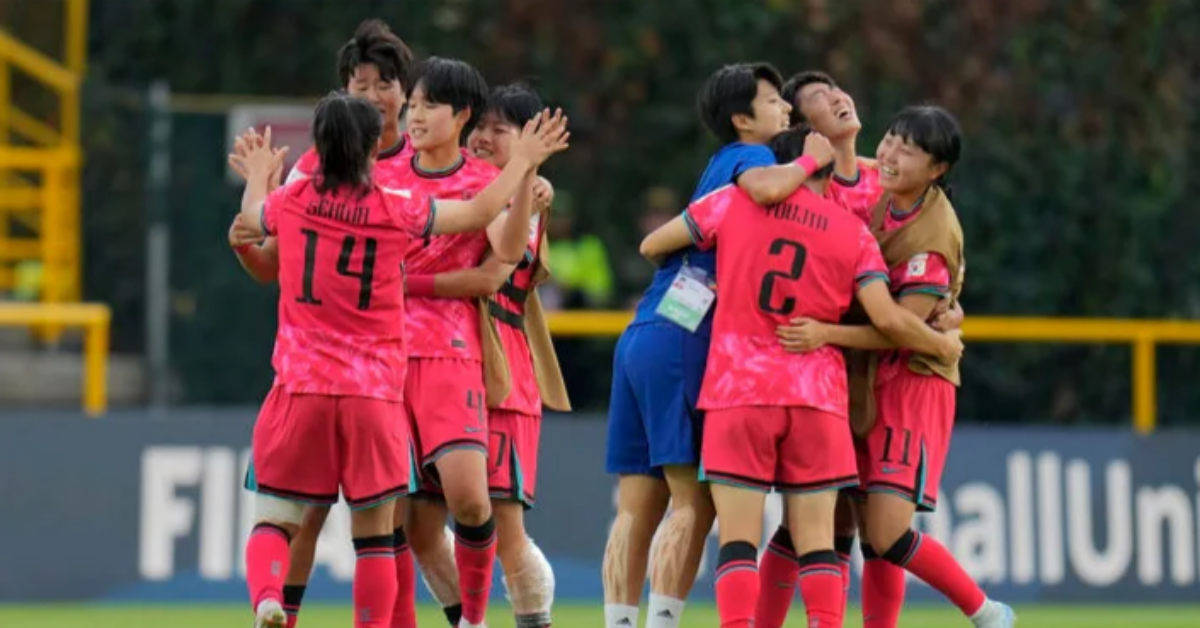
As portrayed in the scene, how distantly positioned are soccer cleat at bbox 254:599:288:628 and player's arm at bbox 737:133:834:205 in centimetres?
221

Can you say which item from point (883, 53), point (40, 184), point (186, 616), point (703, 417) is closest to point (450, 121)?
point (703, 417)

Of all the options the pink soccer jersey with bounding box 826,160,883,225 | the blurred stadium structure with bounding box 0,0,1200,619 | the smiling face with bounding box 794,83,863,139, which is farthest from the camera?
the blurred stadium structure with bounding box 0,0,1200,619

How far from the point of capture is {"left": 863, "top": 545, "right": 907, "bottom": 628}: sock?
30.9 feet

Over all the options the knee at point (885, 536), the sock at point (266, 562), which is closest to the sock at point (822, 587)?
the knee at point (885, 536)

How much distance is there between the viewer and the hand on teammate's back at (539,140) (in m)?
8.87

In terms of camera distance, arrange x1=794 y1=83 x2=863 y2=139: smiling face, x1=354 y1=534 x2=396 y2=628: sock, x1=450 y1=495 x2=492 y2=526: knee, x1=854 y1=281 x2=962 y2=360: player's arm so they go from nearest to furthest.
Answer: x1=354 y1=534 x2=396 y2=628: sock < x1=854 y1=281 x2=962 y2=360: player's arm < x1=450 y1=495 x2=492 y2=526: knee < x1=794 y1=83 x2=863 y2=139: smiling face

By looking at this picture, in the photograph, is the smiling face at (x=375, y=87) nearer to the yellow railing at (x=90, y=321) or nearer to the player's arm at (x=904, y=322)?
the player's arm at (x=904, y=322)

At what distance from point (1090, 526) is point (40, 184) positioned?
9.16 meters

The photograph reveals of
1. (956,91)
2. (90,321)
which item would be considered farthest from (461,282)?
(956,91)

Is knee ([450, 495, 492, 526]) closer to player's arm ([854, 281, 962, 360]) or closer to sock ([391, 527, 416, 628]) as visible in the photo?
sock ([391, 527, 416, 628])

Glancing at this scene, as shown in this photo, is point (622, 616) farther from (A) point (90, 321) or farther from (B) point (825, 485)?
(A) point (90, 321)

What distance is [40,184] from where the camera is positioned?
64.7 ft

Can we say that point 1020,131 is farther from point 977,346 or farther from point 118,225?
point 118,225

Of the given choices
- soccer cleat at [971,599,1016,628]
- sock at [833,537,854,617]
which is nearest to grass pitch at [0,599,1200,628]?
sock at [833,537,854,617]
